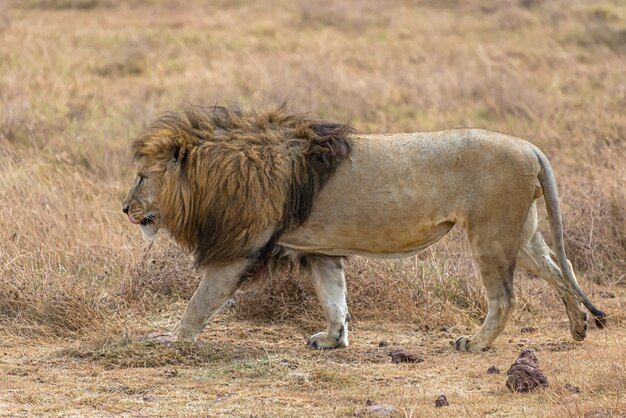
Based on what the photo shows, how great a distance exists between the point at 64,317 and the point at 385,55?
12.0m

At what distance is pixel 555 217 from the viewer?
22.4ft

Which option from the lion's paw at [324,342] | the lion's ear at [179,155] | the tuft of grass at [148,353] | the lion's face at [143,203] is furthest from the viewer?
the lion's paw at [324,342]

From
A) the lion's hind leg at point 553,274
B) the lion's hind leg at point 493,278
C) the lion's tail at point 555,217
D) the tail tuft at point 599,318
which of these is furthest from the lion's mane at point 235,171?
the tail tuft at point 599,318

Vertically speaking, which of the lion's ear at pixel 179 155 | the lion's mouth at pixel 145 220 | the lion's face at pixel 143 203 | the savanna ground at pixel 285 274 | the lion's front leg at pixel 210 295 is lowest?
the savanna ground at pixel 285 274

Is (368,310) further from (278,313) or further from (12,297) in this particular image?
(12,297)

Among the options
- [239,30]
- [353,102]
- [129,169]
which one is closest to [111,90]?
[353,102]

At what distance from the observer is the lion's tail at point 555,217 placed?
669 centimetres

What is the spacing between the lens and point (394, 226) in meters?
6.68

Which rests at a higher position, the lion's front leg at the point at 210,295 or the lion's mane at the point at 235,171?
the lion's mane at the point at 235,171

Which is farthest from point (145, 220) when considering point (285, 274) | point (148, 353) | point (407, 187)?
point (407, 187)

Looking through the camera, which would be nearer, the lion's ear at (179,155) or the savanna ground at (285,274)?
the savanna ground at (285,274)

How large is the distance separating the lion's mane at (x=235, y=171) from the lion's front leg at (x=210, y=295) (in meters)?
0.06

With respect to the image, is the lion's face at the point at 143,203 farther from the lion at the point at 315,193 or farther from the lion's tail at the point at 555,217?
the lion's tail at the point at 555,217

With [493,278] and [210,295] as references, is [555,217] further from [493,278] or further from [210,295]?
[210,295]
